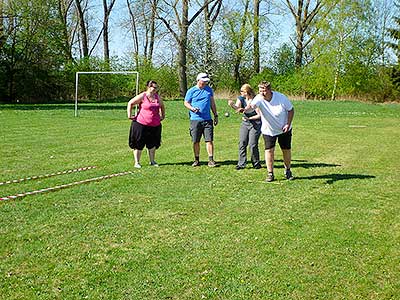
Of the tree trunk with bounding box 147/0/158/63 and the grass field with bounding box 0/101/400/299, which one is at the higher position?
the tree trunk with bounding box 147/0/158/63

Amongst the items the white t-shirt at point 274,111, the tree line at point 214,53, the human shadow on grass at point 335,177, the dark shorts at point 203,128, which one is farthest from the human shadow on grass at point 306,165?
the tree line at point 214,53

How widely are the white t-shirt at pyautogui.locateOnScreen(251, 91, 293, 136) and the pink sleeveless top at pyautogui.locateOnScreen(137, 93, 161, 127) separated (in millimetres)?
2223

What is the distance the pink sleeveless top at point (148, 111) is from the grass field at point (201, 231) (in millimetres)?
848

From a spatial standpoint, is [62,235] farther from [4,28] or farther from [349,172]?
[4,28]

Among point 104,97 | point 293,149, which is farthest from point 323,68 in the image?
point 293,149

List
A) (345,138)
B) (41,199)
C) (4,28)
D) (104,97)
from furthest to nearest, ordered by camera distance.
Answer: (104,97)
(4,28)
(345,138)
(41,199)

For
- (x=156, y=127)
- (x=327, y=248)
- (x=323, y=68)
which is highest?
(x=323, y=68)

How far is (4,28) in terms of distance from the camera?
34781 mm

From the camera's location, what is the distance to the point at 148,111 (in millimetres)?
9211

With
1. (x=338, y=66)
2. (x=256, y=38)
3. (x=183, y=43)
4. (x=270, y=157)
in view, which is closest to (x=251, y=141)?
(x=270, y=157)

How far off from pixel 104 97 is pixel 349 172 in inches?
1332

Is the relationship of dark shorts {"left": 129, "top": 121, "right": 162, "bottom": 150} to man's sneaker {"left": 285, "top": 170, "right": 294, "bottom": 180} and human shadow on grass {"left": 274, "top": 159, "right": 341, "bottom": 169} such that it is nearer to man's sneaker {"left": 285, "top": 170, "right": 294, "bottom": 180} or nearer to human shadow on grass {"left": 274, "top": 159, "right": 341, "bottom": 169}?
human shadow on grass {"left": 274, "top": 159, "right": 341, "bottom": 169}

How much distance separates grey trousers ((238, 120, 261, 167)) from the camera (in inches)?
361

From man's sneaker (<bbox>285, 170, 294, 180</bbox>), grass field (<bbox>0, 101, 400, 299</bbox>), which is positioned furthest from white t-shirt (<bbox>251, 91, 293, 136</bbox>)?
grass field (<bbox>0, 101, 400, 299</bbox>)
